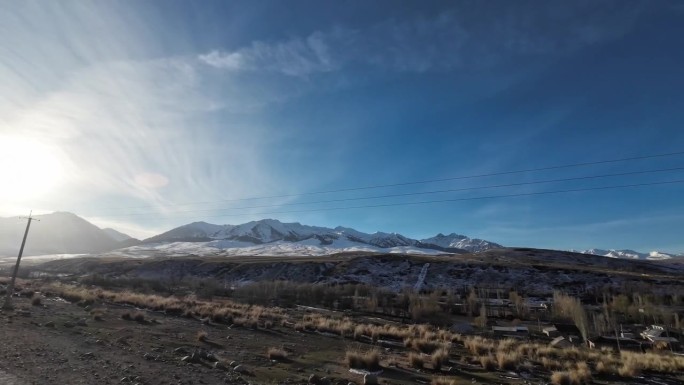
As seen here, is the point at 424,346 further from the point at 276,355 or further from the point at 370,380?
the point at 370,380

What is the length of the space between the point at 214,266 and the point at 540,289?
67.6 m

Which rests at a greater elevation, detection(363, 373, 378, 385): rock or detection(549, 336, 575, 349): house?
detection(549, 336, 575, 349): house

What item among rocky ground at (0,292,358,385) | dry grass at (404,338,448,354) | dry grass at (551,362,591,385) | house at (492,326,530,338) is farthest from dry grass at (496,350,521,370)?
house at (492,326,530,338)

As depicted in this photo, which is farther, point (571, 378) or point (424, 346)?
point (424, 346)

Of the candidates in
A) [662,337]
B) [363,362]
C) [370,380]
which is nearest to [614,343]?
[662,337]

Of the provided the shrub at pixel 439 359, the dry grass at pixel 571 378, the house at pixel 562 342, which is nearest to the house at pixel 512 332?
the house at pixel 562 342

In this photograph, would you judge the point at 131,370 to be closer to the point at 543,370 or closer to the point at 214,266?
the point at 543,370

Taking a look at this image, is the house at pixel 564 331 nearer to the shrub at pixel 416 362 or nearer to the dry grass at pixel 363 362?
the shrub at pixel 416 362

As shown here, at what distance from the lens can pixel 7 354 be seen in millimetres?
14547

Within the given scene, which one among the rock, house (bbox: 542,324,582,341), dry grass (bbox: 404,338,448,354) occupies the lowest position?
the rock

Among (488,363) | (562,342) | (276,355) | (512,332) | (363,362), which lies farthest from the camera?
(512,332)

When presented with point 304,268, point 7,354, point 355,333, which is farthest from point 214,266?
point 7,354

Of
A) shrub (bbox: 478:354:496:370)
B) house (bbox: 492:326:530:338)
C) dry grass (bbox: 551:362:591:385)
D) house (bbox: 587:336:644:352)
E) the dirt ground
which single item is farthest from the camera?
house (bbox: 492:326:530:338)

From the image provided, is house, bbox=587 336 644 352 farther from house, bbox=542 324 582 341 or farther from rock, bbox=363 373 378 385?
rock, bbox=363 373 378 385
